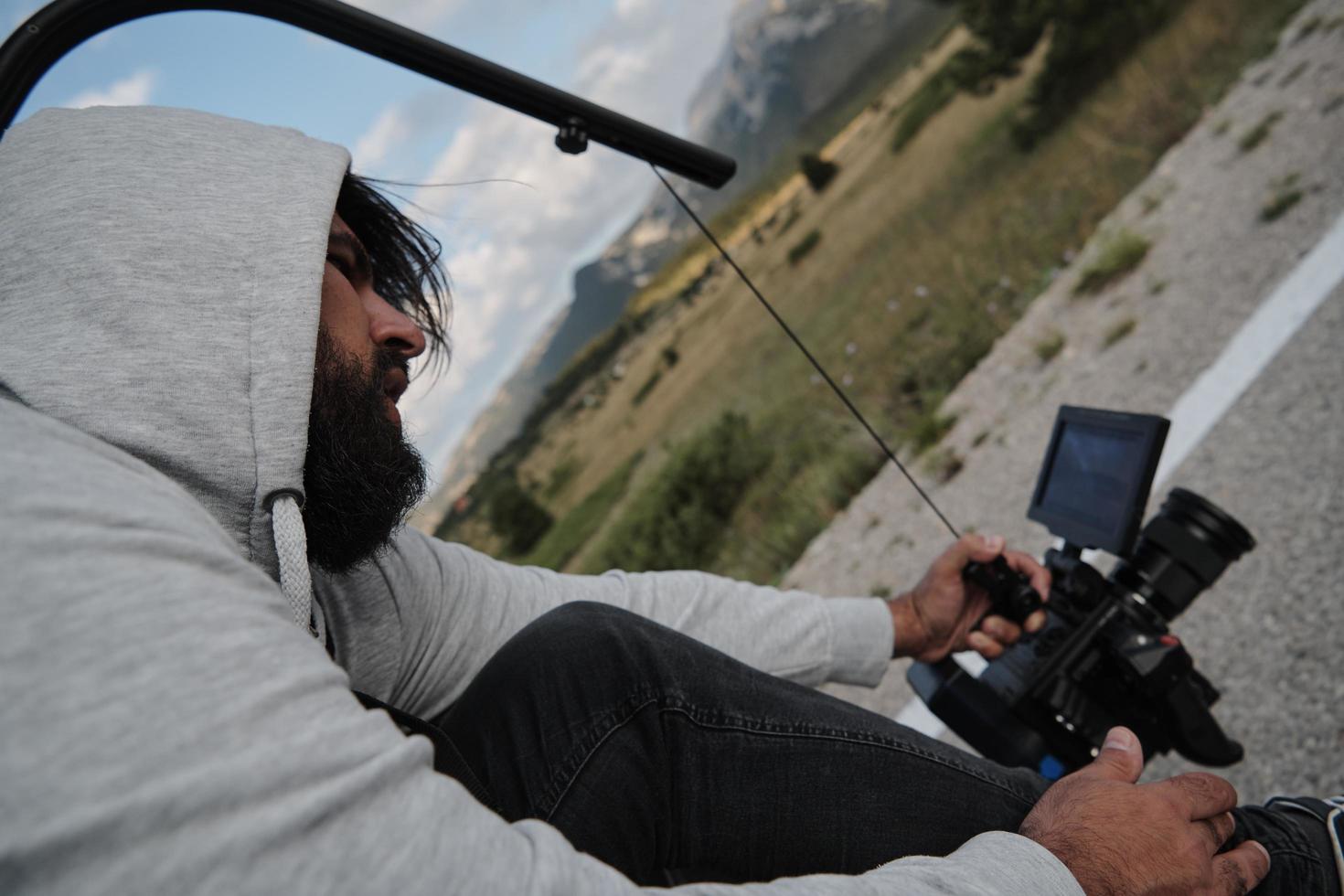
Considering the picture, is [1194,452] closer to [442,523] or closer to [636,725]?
[636,725]

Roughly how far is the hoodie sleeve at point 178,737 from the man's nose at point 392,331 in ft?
2.16

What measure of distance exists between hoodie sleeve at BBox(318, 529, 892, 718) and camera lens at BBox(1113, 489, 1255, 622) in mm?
608

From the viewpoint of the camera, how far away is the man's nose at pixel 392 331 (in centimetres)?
146

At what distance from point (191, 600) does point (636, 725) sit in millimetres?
789

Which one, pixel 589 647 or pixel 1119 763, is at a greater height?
pixel 1119 763

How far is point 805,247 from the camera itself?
90.2 feet

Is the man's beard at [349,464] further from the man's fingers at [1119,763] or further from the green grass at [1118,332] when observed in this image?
the green grass at [1118,332]

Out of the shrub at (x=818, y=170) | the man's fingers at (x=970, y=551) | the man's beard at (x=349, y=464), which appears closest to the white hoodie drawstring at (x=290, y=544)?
the man's beard at (x=349, y=464)

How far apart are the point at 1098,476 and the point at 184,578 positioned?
194 centimetres

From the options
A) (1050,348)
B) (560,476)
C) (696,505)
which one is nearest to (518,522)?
(560,476)

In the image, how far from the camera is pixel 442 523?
3878 centimetres

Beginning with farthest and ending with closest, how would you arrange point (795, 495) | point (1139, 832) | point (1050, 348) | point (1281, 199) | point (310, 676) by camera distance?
point (795, 495), point (1050, 348), point (1281, 199), point (1139, 832), point (310, 676)

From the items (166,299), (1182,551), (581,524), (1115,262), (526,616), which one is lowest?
(581,524)

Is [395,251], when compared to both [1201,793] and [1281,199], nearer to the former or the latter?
[1201,793]
